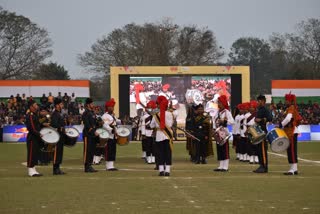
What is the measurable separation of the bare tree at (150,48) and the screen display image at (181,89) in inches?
1150

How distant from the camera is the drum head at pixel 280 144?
17.5 m

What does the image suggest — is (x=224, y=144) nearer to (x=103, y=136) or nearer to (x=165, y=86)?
(x=103, y=136)

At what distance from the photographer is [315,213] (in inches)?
443

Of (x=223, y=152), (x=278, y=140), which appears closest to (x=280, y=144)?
(x=278, y=140)

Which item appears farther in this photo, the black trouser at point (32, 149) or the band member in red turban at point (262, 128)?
the band member in red turban at point (262, 128)

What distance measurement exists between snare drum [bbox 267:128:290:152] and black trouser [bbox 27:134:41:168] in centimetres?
551

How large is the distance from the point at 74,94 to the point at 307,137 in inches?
688

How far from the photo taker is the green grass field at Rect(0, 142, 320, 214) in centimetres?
1186

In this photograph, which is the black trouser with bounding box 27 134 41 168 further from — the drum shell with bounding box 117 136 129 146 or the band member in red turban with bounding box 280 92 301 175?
the band member in red turban with bounding box 280 92 301 175

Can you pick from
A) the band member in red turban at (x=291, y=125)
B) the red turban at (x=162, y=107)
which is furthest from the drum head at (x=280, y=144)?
the red turban at (x=162, y=107)

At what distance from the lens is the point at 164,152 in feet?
58.3

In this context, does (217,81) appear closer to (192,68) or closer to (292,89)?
(192,68)

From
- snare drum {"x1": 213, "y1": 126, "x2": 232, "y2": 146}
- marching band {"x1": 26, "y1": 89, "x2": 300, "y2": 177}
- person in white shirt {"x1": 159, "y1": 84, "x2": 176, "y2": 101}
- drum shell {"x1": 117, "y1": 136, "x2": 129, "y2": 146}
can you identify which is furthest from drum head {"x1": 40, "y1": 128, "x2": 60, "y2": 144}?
person in white shirt {"x1": 159, "y1": 84, "x2": 176, "y2": 101}

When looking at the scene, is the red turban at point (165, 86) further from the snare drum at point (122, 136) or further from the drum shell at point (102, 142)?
the drum shell at point (102, 142)
